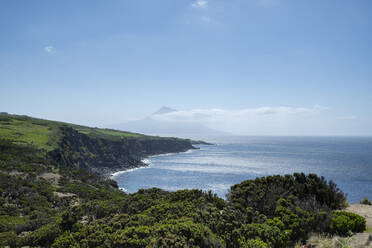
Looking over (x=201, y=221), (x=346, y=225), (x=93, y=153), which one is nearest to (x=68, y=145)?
(x=93, y=153)

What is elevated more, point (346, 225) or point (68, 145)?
point (346, 225)

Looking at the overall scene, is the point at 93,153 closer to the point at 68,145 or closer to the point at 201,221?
the point at 68,145

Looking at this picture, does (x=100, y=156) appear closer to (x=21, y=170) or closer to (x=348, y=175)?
(x=21, y=170)

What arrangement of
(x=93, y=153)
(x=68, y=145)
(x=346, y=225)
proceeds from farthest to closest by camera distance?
(x=93, y=153)
(x=68, y=145)
(x=346, y=225)

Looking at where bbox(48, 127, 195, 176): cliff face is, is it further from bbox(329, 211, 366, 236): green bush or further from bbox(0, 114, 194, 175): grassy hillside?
bbox(329, 211, 366, 236): green bush

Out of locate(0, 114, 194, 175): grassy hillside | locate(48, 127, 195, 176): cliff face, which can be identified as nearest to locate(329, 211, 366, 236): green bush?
locate(0, 114, 194, 175): grassy hillside

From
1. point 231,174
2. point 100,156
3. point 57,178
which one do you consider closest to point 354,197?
point 231,174

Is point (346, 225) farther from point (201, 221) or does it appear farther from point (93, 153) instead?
point (93, 153)

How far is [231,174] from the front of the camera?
81938 mm

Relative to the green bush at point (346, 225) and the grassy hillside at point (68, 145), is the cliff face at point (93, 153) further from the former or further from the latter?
the green bush at point (346, 225)

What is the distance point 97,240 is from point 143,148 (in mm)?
141561

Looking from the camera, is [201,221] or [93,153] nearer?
[201,221]

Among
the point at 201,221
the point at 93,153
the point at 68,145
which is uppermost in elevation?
the point at 201,221

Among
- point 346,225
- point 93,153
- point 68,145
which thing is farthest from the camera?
point 93,153
